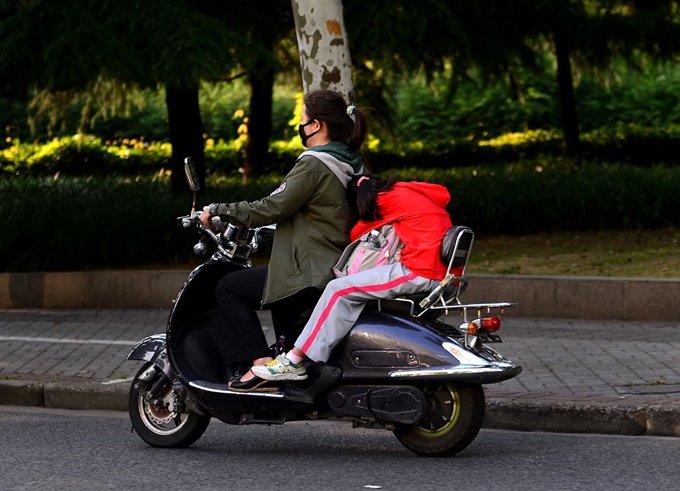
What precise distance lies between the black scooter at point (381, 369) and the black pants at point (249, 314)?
13 cm

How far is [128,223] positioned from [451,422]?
7.97 meters

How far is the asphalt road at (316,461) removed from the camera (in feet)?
18.1

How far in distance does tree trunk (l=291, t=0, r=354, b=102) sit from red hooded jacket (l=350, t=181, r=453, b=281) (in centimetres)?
374

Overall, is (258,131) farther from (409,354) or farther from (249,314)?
(409,354)

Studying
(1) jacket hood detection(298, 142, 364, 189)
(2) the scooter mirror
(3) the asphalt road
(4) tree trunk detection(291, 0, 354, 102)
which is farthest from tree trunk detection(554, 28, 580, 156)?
(2) the scooter mirror

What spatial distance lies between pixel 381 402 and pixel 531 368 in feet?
8.64

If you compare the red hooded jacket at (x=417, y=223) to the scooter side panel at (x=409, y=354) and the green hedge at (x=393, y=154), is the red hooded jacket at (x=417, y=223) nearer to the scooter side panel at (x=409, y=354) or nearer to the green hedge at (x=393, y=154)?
the scooter side panel at (x=409, y=354)

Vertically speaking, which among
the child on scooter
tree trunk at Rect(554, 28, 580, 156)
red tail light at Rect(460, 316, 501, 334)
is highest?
tree trunk at Rect(554, 28, 580, 156)

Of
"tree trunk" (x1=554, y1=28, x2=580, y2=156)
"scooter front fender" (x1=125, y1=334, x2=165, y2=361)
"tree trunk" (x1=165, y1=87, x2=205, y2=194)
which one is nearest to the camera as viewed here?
"scooter front fender" (x1=125, y1=334, x2=165, y2=361)

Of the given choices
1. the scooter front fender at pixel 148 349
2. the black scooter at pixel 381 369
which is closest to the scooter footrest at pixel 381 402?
the black scooter at pixel 381 369

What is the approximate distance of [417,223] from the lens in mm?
5848

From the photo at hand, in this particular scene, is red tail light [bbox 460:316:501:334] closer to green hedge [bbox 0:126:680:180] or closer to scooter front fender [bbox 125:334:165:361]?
scooter front fender [bbox 125:334:165:361]

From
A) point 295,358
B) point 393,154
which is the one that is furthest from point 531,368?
point 393,154

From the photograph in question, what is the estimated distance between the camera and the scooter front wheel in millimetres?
6430
